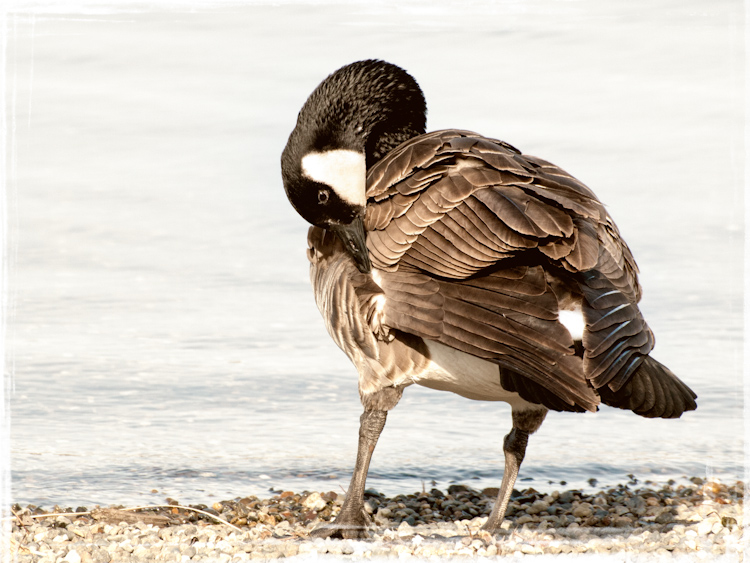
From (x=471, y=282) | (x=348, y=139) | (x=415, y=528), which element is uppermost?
(x=348, y=139)

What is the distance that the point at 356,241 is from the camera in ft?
13.9

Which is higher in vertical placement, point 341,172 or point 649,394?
point 341,172

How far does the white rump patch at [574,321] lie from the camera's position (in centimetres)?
353

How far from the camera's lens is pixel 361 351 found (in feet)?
14.0

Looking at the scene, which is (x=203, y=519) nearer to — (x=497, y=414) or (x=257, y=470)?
(x=257, y=470)

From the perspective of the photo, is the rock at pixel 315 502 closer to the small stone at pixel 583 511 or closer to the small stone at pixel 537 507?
the small stone at pixel 537 507

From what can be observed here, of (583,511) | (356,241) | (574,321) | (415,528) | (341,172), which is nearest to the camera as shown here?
(574,321)

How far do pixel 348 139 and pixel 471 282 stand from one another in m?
1.48

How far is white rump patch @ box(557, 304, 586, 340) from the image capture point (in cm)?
353

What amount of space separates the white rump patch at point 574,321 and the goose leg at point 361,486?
1.06 m

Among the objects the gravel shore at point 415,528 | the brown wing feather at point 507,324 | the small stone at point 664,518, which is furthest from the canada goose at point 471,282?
the small stone at point 664,518

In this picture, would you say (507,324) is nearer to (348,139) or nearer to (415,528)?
(415,528)

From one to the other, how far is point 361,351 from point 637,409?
48.2 inches

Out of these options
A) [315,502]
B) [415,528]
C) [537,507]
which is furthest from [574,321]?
[315,502]
